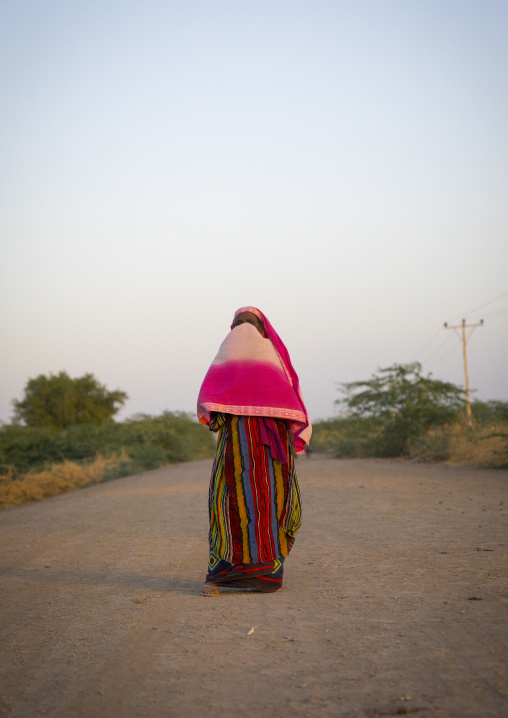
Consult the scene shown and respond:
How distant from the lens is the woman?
4.65m

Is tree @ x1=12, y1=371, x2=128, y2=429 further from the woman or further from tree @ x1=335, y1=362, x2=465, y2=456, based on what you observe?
the woman

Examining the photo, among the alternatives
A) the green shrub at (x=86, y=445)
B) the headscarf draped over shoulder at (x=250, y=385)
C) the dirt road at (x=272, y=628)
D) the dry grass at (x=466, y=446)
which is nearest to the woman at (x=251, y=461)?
the headscarf draped over shoulder at (x=250, y=385)

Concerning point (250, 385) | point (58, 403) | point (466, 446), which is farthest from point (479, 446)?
point (58, 403)

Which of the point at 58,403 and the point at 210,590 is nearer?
the point at 210,590

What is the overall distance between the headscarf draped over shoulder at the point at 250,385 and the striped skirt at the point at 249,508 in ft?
0.44

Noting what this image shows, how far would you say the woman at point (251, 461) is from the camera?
465cm

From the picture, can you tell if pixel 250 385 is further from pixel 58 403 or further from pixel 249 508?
pixel 58 403

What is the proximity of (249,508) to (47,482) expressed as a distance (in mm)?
13898

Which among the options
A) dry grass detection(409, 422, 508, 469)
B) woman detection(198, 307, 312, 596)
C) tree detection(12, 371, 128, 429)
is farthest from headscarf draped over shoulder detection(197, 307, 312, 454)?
tree detection(12, 371, 128, 429)

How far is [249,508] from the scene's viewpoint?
476 centimetres

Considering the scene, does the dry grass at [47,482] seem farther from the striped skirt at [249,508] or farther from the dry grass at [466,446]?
the striped skirt at [249,508]

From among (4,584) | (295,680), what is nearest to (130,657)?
(295,680)

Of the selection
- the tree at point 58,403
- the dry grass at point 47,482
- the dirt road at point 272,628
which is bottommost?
the dirt road at point 272,628

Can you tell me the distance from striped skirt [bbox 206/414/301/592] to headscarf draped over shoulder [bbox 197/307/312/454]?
13 cm
